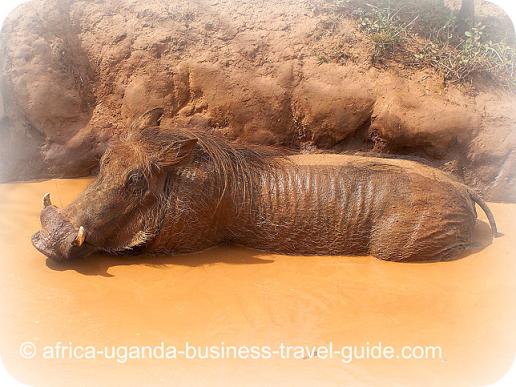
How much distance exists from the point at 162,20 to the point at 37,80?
5.35 ft

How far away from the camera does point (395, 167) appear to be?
18.9 feet

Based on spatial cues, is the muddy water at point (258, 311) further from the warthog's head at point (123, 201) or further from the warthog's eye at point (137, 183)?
the warthog's eye at point (137, 183)

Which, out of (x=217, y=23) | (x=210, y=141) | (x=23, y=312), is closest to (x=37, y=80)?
(x=217, y=23)

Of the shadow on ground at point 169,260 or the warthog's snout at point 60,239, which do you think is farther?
the shadow on ground at point 169,260

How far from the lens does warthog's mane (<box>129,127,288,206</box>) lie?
18.0 ft

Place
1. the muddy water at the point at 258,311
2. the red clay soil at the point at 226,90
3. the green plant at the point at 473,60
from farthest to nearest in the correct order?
the green plant at the point at 473,60 → the red clay soil at the point at 226,90 → the muddy water at the point at 258,311

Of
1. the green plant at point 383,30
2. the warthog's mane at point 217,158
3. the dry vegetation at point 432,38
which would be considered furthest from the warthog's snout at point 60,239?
the green plant at point 383,30

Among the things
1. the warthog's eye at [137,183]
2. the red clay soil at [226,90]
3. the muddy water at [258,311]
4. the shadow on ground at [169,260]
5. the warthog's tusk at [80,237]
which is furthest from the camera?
the red clay soil at [226,90]

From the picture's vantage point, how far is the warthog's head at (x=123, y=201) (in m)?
5.20

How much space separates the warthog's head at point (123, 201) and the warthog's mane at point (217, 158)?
0.06ft

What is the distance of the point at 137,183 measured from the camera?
5.35 meters

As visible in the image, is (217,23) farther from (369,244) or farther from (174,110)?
(369,244)

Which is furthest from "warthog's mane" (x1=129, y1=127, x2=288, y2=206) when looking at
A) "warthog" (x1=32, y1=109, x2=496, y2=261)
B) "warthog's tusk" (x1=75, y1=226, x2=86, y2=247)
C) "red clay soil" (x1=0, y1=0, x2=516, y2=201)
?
"red clay soil" (x1=0, y1=0, x2=516, y2=201)

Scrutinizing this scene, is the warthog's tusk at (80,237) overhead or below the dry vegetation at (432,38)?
below
